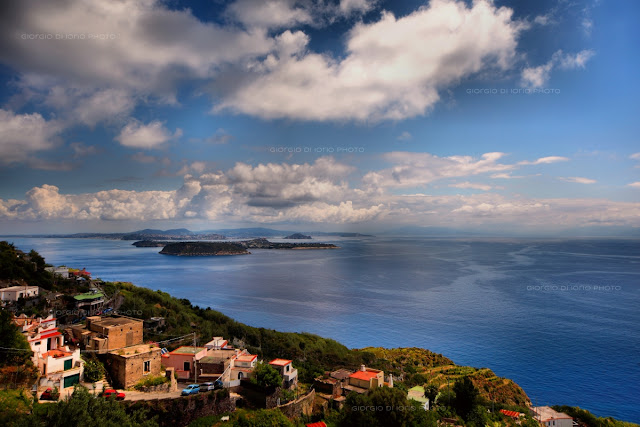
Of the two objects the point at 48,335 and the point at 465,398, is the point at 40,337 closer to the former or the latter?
the point at 48,335

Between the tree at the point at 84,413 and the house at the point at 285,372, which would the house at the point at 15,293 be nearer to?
the tree at the point at 84,413

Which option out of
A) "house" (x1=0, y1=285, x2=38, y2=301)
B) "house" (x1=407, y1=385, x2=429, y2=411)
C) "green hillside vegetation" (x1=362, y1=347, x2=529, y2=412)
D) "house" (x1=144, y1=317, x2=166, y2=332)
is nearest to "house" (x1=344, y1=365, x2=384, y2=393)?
"house" (x1=407, y1=385, x2=429, y2=411)

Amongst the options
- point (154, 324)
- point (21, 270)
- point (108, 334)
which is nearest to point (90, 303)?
point (154, 324)

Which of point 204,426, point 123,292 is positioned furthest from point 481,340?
point 123,292

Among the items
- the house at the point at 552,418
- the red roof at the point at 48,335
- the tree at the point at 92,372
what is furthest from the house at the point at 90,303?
Result: the house at the point at 552,418

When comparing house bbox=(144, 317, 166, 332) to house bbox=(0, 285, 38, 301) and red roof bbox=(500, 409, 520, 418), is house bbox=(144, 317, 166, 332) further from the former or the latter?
red roof bbox=(500, 409, 520, 418)

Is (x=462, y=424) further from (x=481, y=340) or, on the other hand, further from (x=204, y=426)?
(x=481, y=340)
